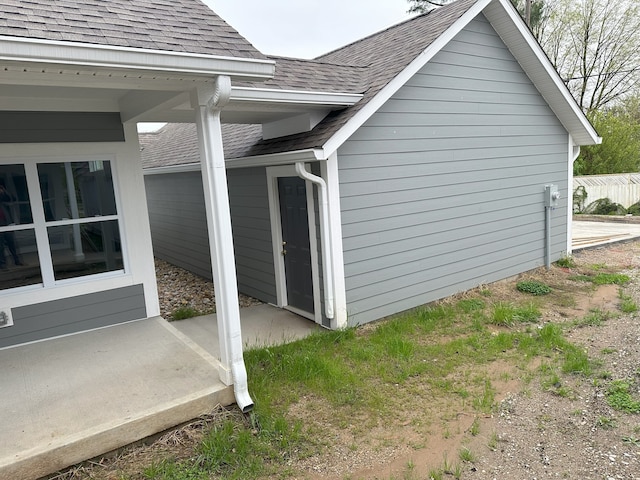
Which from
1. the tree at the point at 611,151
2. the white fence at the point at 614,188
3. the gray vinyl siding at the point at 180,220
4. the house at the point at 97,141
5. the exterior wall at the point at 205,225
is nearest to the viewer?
the house at the point at 97,141

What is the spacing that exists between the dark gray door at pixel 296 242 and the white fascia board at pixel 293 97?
1070mm

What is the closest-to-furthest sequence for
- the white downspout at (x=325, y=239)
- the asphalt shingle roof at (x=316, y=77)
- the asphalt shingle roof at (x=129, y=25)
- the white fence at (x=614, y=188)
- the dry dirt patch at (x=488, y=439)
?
the asphalt shingle roof at (x=129, y=25), the dry dirt patch at (x=488, y=439), the white downspout at (x=325, y=239), the asphalt shingle roof at (x=316, y=77), the white fence at (x=614, y=188)

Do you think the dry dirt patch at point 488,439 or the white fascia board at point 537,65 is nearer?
the dry dirt patch at point 488,439

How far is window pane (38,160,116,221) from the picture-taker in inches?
195

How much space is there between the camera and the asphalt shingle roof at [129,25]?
9.07 ft

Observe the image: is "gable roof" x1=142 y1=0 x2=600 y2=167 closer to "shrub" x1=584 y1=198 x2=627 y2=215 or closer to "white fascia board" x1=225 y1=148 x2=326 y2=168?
"white fascia board" x1=225 y1=148 x2=326 y2=168

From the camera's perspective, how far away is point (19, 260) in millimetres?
4828

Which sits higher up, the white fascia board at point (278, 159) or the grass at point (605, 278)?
the white fascia board at point (278, 159)

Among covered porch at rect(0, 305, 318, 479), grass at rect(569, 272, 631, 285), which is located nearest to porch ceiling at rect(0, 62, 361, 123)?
covered porch at rect(0, 305, 318, 479)

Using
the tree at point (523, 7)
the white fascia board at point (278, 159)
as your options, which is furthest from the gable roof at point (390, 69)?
the tree at point (523, 7)

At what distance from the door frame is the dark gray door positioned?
A: 7 centimetres

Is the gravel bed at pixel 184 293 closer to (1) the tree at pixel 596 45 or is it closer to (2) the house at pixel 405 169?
(2) the house at pixel 405 169

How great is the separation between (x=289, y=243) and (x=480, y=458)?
391 cm

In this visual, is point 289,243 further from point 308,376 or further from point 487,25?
point 487,25
